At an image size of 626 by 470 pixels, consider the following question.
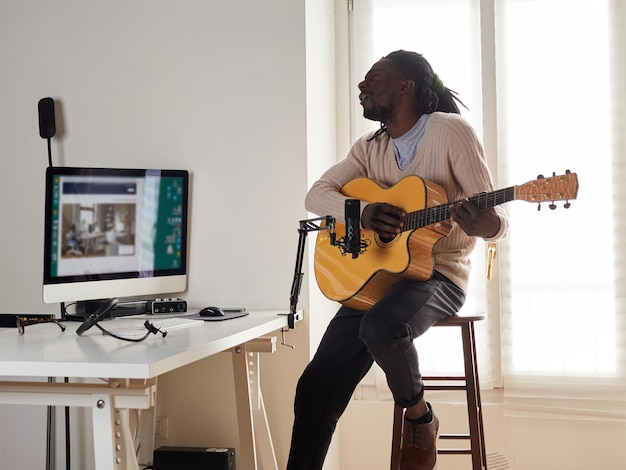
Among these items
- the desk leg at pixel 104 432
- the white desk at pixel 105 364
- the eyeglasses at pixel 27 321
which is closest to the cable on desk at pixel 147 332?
the white desk at pixel 105 364

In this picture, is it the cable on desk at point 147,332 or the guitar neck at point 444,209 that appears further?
the guitar neck at point 444,209

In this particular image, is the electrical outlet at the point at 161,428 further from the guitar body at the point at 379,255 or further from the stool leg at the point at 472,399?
the stool leg at the point at 472,399

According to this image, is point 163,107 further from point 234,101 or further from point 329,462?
→ point 329,462

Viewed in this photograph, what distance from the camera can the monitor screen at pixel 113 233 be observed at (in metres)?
2.12

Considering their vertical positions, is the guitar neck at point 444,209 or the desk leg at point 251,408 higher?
the guitar neck at point 444,209

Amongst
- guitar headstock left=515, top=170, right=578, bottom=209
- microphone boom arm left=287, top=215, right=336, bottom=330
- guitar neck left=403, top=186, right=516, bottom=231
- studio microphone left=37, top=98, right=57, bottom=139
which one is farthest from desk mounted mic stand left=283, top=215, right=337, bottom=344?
studio microphone left=37, top=98, right=57, bottom=139

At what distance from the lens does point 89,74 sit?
8.93ft

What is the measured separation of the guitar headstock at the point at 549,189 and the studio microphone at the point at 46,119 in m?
1.79

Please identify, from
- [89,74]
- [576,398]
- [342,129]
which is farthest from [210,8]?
[576,398]

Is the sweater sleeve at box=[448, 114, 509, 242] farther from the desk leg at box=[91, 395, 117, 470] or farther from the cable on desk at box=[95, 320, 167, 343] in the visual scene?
the desk leg at box=[91, 395, 117, 470]

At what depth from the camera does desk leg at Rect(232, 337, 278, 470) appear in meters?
2.26

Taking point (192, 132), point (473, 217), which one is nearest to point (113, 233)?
point (192, 132)

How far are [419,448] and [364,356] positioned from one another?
12.0 inches

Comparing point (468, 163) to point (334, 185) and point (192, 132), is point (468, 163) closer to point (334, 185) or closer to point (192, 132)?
point (334, 185)
